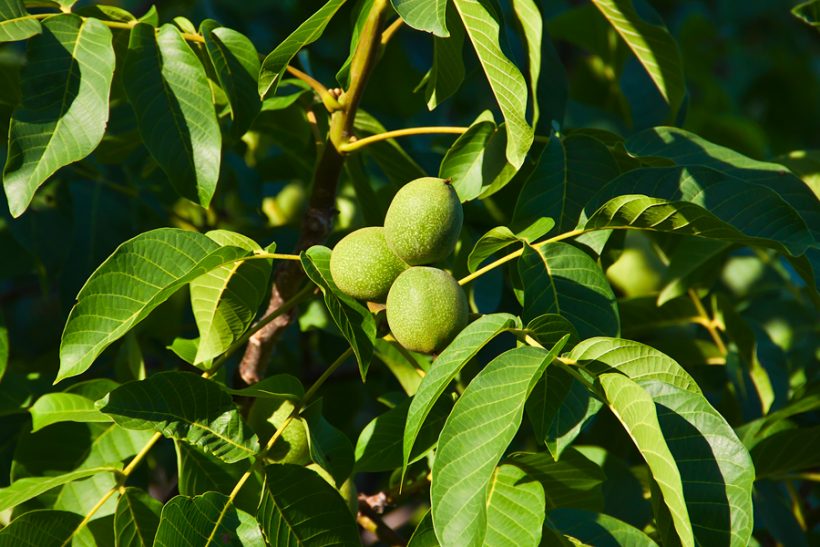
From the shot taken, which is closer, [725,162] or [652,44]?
[725,162]

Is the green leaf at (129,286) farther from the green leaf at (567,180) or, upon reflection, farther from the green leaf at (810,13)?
the green leaf at (810,13)

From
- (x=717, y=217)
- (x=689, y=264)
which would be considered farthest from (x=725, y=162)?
(x=689, y=264)

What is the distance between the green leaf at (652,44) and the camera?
1.45m

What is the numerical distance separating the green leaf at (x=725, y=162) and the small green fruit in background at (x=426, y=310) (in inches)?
16.6

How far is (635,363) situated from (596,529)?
0.84 feet

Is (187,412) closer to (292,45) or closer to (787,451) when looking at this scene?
(292,45)

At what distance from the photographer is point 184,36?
1354 mm

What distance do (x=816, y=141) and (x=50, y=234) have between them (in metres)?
3.38

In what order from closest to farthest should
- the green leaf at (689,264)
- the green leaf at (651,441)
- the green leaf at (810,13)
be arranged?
the green leaf at (651,441)
the green leaf at (810,13)
the green leaf at (689,264)

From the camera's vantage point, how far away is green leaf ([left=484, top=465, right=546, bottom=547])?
1030 mm

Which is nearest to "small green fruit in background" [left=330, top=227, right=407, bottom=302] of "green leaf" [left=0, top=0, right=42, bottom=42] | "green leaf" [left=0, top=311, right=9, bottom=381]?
"green leaf" [left=0, top=0, right=42, bottom=42]

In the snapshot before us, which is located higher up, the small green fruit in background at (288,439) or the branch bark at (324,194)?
the branch bark at (324,194)

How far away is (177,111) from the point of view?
1.29 meters

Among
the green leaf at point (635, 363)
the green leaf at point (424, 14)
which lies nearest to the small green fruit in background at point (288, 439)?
the green leaf at point (635, 363)
